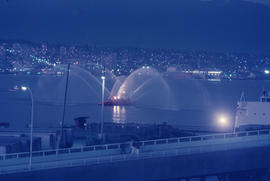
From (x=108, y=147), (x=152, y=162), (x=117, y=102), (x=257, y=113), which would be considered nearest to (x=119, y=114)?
(x=117, y=102)

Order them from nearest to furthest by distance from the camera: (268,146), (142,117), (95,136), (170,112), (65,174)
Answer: (65,174) < (268,146) < (95,136) < (142,117) < (170,112)

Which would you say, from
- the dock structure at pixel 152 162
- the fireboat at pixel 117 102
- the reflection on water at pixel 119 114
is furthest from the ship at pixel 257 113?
the fireboat at pixel 117 102

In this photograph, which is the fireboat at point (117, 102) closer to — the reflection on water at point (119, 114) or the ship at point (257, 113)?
the reflection on water at point (119, 114)

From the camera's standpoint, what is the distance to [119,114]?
3497 cm

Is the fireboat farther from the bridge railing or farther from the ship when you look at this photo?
the bridge railing

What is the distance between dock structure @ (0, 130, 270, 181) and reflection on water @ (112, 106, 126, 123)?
19.9 m

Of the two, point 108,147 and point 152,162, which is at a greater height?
point 108,147

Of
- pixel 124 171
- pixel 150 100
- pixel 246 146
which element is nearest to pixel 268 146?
pixel 246 146

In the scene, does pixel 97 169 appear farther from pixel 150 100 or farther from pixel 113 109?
pixel 150 100

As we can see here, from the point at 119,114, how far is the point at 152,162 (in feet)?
83.7

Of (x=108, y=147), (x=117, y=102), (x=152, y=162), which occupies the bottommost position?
(x=152, y=162)

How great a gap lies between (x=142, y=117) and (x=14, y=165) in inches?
956

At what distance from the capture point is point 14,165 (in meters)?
8.91

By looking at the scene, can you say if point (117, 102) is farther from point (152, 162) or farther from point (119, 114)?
point (152, 162)
